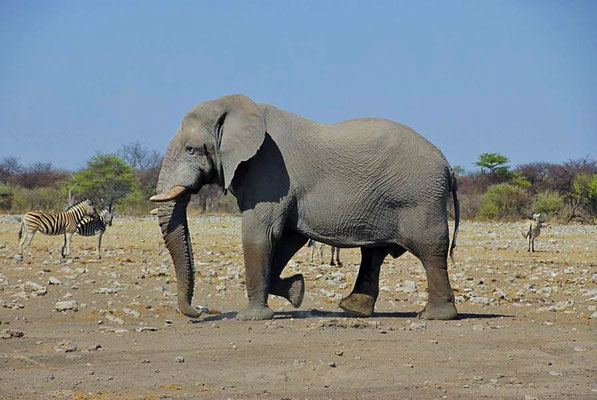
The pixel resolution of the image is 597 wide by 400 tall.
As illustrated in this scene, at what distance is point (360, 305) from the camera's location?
11.5m

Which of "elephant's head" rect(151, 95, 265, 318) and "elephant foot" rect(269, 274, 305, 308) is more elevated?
"elephant's head" rect(151, 95, 265, 318)

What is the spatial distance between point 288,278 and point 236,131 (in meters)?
1.90

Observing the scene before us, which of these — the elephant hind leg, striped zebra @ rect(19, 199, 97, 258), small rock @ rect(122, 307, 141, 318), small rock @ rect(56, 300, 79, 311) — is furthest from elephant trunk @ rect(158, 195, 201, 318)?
striped zebra @ rect(19, 199, 97, 258)

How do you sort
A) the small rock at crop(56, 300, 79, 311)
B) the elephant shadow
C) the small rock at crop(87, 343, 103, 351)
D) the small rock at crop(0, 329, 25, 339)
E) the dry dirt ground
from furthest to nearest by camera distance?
the small rock at crop(56, 300, 79, 311)
the elephant shadow
the small rock at crop(0, 329, 25, 339)
the small rock at crop(87, 343, 103, 351)
the dry dirt ground

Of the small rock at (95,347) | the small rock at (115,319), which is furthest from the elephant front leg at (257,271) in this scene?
the small rock at (95,347)

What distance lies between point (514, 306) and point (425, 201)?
290cm

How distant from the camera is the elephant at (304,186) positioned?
10750mm

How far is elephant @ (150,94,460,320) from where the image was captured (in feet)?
35.3

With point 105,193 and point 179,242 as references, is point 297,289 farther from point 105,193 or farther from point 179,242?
point 105,193

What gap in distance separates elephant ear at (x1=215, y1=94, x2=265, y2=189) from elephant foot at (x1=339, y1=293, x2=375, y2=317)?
217 centimetres

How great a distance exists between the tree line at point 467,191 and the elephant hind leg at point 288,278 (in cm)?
3404

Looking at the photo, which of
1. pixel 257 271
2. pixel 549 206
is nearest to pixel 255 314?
pixel 257 271

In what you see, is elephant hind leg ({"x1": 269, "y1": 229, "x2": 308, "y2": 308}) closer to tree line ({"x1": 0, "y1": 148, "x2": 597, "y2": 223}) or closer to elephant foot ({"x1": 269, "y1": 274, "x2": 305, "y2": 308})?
elephant foot ({"x1": 269, "y1": 274, "x2": 305, "y2": 308})

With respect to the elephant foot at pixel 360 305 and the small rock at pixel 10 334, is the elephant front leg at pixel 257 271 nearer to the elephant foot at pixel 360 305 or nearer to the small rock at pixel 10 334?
the elephant foot at pixel 360 305
